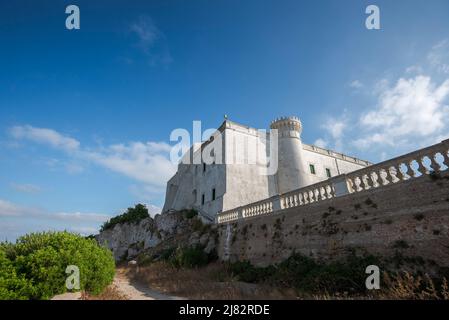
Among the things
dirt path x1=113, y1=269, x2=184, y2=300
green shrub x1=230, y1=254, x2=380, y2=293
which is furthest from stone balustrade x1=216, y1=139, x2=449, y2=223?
dirt path x1=113, y1=269, x2=184, y2=300

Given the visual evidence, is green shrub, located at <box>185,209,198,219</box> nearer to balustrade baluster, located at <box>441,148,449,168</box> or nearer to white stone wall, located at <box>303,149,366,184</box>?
white stone wall, located at <box>303,149,366,184</box>

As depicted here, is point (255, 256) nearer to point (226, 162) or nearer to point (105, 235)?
point (226, 162)

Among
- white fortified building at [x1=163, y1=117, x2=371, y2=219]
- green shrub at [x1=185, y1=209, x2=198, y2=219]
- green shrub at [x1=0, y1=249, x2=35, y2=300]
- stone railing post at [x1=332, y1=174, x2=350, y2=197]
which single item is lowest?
green shrub at [x1=0, y1=249, x2=35, y2=300]

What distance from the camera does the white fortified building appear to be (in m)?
22.9

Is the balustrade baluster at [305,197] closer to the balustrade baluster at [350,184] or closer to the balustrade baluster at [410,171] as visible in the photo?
the balustrade baluster at [350,184]

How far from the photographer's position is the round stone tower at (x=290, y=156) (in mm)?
24995

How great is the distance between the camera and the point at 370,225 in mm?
7754

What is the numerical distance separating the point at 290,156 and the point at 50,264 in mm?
23303

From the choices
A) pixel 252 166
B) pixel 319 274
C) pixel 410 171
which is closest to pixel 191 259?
pixel 319 274

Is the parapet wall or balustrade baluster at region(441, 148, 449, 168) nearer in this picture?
the parapet wall

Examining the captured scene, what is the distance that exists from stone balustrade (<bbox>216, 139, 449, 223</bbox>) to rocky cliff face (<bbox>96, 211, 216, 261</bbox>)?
477 cm

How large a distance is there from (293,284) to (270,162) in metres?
18.1

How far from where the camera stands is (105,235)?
104 feet
